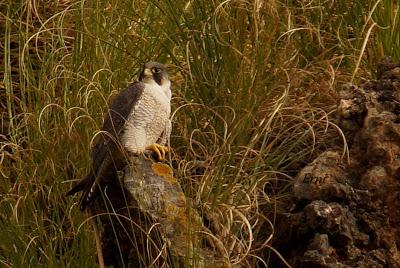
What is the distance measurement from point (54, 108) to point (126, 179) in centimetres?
129

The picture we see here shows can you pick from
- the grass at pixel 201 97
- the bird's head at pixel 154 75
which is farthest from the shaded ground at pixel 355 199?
the bird's head at pixel 154 75

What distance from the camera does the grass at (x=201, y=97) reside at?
15.9 ft

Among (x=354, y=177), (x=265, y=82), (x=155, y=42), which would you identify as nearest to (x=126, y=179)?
(x=354, y=177)

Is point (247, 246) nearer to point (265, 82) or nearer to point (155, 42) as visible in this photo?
point (265, 82)

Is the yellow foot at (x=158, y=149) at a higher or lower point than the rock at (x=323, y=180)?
lower

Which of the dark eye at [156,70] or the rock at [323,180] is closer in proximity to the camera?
the rock at [323,180]

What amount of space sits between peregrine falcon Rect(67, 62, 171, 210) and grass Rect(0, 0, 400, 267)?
A: 18 centimetres

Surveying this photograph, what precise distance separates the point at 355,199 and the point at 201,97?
1363 mm

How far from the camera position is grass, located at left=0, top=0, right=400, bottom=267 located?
484 cm

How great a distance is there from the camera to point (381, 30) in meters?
5.69

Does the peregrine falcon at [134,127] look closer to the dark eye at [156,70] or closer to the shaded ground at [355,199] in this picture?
the dark eye at [156,70]

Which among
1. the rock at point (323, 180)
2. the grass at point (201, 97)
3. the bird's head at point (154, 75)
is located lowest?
the grass at point (201, 97)

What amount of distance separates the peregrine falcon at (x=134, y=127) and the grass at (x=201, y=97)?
0.18 m

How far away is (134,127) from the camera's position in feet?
16.3
